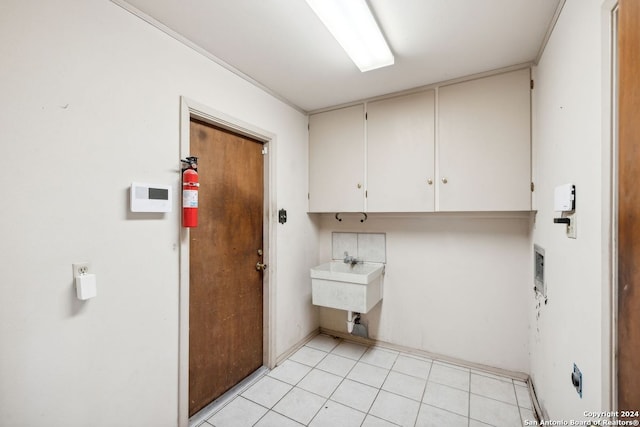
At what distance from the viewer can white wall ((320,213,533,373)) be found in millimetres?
2184

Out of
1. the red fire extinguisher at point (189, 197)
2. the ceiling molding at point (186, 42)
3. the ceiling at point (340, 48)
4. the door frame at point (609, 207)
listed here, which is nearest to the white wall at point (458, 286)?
the ceiling at point (340, 48)

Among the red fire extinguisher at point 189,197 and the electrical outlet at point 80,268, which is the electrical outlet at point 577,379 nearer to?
the red fire extinguisher at point 189,197

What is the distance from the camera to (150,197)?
4.66ft

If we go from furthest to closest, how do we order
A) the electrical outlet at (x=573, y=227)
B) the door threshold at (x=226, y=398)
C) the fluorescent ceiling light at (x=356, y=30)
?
the door threshold at (x=226, y=398)
the fluorescent ceiling light at (x=356, y=30)
the electrical outlet at (x=573, y=227)

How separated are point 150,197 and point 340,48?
1.47m

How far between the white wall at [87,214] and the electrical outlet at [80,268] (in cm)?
2

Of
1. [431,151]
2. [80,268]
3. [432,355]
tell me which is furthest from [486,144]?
[80,268]

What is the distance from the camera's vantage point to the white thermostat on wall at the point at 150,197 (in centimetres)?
136

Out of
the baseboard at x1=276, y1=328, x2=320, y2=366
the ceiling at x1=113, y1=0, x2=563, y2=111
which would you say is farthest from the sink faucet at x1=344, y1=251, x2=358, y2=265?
the ceiling at x1=113, y1=0, x2=563, y2=111

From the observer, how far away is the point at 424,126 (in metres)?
2.27

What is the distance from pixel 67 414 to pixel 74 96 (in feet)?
4.56

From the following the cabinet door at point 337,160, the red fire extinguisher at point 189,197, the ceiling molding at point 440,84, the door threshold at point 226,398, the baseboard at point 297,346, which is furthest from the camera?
the cabinet door at point 337,160

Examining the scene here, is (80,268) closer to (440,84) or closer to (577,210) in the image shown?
(577,210)

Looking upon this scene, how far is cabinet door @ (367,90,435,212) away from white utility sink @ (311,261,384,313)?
2.08 feet
